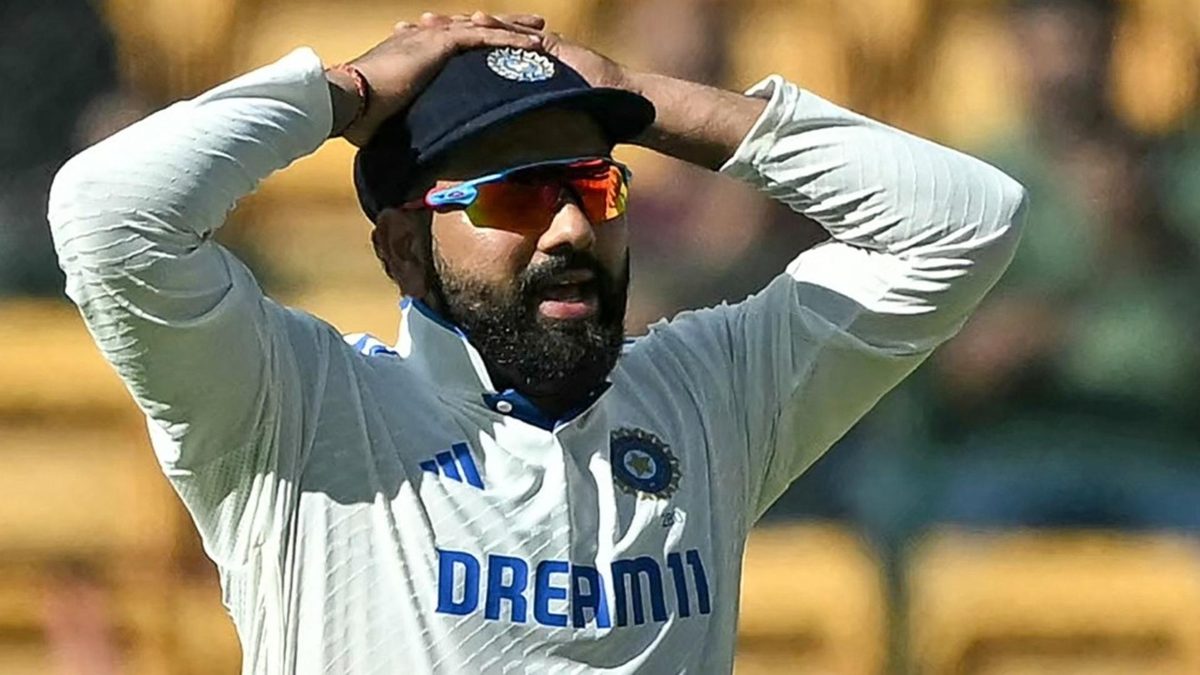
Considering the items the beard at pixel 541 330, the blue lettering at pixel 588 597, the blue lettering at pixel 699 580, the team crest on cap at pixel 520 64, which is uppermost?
the team crest on cap at pixel 520 64

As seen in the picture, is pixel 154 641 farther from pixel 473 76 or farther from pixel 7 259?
pixel 473 76

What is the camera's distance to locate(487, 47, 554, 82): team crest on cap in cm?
222

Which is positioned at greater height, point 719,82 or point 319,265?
point 719,82

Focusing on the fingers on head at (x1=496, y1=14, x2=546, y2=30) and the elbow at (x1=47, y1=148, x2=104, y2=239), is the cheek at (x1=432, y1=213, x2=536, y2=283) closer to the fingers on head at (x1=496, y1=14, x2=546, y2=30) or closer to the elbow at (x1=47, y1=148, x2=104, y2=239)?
the fingers on head at (x1=496, y1=14, x2=546, y2=30)

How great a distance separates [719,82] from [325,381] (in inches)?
76.3

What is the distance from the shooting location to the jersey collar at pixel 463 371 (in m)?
2.22

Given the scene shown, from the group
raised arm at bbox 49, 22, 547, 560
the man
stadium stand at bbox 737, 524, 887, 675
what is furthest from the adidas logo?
stadium stand at bbox 737, 524, 887, 675

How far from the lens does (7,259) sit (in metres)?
3.98

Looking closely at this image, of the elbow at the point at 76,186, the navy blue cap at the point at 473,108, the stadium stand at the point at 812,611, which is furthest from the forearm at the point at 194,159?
the stadium stand at the point at 812,611

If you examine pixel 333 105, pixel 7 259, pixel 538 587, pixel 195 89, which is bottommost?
pixel 7 259

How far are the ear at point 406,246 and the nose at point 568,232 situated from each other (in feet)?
0.48

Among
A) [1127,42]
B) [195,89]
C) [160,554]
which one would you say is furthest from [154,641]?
[1127,42]

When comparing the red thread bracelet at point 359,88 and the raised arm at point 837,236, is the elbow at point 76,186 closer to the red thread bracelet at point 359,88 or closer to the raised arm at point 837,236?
the red thread bracelet at point 359,88

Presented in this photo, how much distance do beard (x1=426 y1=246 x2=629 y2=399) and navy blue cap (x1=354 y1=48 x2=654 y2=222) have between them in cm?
13
